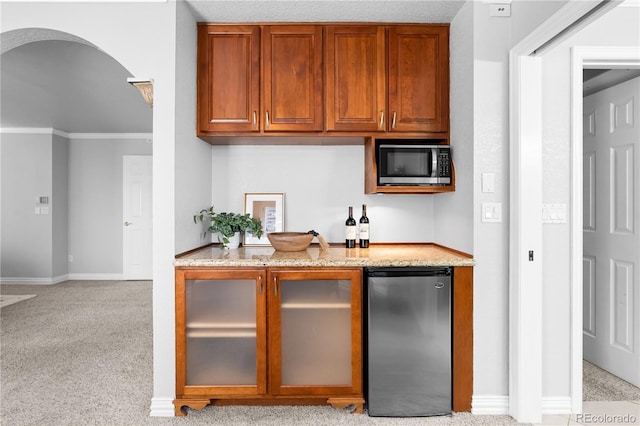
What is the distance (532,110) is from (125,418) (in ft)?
9.76

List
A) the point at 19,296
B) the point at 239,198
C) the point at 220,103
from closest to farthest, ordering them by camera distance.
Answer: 1. the point at 220,103
2. the point at 239,198
3. the point at 19,296

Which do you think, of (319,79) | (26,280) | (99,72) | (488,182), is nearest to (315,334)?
(488,182)

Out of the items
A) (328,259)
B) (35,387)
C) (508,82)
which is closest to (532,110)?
(508,82)

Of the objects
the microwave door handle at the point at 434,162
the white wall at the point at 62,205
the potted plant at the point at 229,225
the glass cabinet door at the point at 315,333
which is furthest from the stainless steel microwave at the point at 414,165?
the white wall at the point at 62,205

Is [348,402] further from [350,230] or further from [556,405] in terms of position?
[556,405]

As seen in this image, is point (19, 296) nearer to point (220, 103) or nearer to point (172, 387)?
point (172, 387)

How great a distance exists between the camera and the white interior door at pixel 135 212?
248 inches

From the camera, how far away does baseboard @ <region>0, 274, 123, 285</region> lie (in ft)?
19.8

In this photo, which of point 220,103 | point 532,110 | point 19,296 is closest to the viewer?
point 532,110

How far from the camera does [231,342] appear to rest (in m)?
2.24

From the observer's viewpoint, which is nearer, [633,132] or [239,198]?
[633,132]

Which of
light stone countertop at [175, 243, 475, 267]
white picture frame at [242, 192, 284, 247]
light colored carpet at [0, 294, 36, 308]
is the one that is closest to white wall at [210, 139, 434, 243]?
white picture frame at [242, 192, 284, 247]

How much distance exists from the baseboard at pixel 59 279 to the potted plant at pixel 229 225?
455 centimetres

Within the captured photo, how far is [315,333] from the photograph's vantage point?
2246mm
